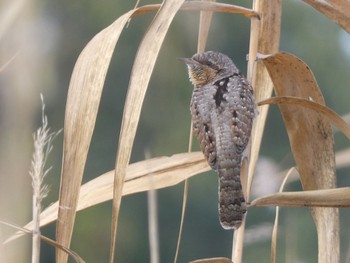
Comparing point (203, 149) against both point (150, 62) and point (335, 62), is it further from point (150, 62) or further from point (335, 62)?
point (335, 62)

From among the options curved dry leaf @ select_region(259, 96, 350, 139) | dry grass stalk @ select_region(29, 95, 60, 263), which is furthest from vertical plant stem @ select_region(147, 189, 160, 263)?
curved dry leaf @ select_region(259, 96, 350, 139)

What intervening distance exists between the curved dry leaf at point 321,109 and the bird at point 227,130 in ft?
0.54

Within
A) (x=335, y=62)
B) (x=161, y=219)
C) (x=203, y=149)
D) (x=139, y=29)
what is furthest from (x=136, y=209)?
(x=203, y=149)

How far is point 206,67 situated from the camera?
3492mm

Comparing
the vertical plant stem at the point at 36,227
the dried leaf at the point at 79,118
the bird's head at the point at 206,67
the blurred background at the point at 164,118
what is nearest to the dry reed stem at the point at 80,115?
the dried leaf at the point at 79,118

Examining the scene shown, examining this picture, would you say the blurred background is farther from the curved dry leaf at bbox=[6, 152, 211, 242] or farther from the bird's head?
the curved dry leaf at bbox=[6, 152, 211, 242]

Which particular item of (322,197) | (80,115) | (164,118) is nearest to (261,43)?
(322,197)

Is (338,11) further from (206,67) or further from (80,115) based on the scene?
(206,67)

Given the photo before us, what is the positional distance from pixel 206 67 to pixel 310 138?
743 mm

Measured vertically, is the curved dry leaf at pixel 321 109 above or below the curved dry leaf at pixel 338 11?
below

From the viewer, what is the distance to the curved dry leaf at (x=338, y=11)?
2676mm

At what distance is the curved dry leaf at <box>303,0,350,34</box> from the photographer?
8.78 ft

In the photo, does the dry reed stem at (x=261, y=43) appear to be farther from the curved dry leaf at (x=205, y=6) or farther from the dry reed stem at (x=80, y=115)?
the dry reed stem at (x=80, y=115)

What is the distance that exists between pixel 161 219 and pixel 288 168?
43.4ft
